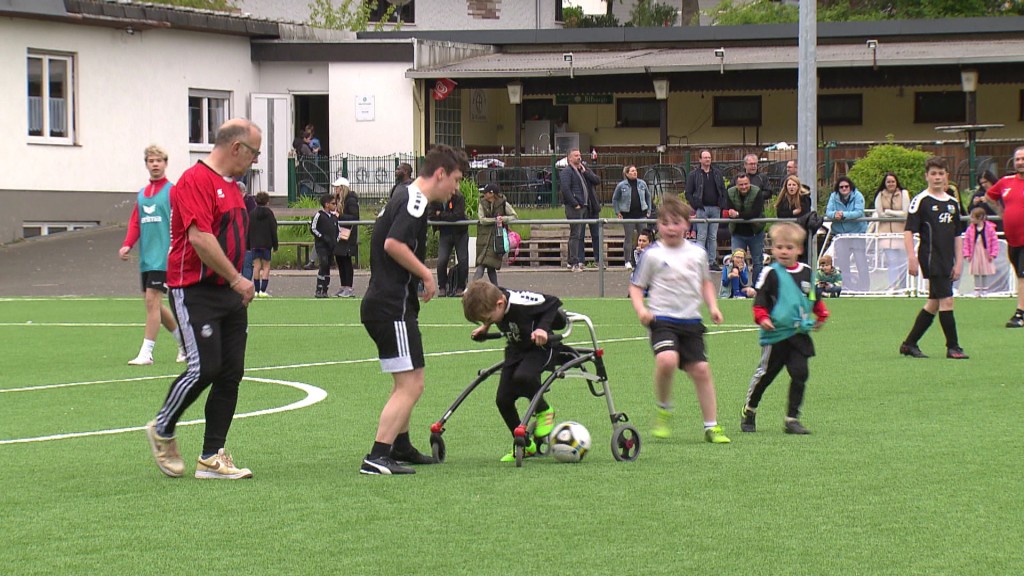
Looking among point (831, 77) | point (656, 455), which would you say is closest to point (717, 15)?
point (831, 77)

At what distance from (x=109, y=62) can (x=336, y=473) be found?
3062 cm

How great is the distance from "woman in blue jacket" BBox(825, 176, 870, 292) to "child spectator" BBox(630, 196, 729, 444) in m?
14.1

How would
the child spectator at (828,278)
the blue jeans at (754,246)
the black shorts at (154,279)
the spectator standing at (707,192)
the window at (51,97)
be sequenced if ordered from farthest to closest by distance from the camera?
the window at (51,97), the spectator standing at (707,192), the blue jeans at (754,246), the child spectator at (828,278), the black shorts at (154,279)

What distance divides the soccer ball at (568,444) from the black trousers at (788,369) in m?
1.74

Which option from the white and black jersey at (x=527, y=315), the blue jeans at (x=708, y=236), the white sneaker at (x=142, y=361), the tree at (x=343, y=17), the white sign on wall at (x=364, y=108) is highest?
the tree at (x=343, y=17)

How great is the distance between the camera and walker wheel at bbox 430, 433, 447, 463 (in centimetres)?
850

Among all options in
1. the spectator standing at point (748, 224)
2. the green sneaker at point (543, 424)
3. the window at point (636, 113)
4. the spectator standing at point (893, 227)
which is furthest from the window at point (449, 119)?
the green sneaker at point (543, 424)

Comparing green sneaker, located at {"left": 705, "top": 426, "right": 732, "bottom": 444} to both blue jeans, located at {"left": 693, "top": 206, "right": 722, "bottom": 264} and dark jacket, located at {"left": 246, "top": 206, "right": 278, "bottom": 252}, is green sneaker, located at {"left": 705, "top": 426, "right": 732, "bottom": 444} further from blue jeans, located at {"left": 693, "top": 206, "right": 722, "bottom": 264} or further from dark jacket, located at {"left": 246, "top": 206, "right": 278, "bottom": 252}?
dark jacket, located at {"left": 246, "top": 206, "right": 278, "bottom": 252}

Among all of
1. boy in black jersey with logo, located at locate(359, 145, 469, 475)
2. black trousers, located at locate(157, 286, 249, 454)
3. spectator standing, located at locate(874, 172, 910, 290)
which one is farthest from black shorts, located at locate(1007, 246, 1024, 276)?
black trousers, located at locate(157, 286, 249, 454)

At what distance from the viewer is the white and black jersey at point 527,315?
831 centimetres

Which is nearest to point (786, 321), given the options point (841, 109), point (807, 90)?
point (807, 90)

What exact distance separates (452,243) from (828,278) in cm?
591

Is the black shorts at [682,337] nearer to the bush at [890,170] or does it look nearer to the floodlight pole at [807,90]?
the floodlight pole at [807,90]

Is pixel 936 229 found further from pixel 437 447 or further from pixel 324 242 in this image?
pixel 324 242
